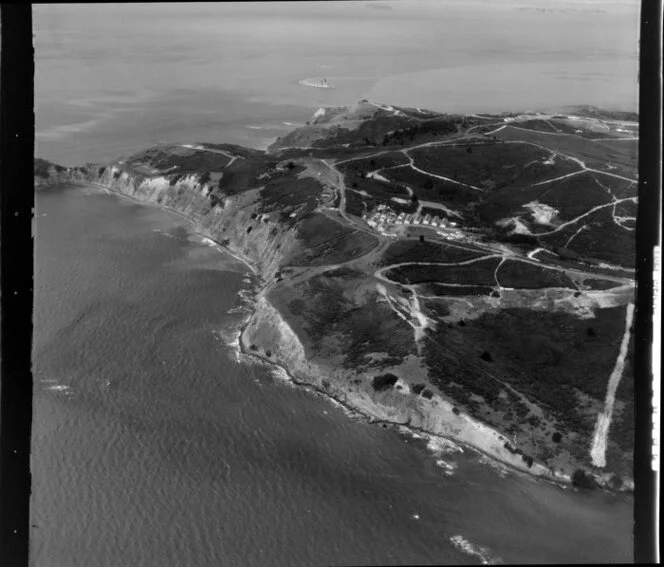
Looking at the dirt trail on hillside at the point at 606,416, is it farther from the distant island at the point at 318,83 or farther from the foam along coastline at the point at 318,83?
the distant island at the point at 318,83

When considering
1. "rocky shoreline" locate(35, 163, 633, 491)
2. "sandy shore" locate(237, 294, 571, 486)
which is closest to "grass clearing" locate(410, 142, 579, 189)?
"rocky shoreline" locate(35, 163, 633, 491)

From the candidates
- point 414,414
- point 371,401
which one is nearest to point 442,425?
point 414,414

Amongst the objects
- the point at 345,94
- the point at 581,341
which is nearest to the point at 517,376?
the point at 581,341

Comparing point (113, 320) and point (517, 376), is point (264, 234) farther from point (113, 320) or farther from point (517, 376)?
point (517, 376)

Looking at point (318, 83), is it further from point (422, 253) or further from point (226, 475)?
point (226, 475)

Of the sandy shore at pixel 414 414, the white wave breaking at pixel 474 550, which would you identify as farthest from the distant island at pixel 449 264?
the white wave breaking at pixel 474 550

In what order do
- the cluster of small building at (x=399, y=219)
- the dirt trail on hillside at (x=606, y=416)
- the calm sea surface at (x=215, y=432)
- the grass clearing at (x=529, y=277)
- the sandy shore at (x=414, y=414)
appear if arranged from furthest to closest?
the cluster of small building at (x=399, y=219), the grass clearing at (x=529, y=277), the sandy shore at (x=414, y=414), the dirt trail on hillside at (x=606, y=416), the calm sea surface at (x=215, y=432)

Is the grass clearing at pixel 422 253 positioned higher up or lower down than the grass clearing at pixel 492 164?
lower down
